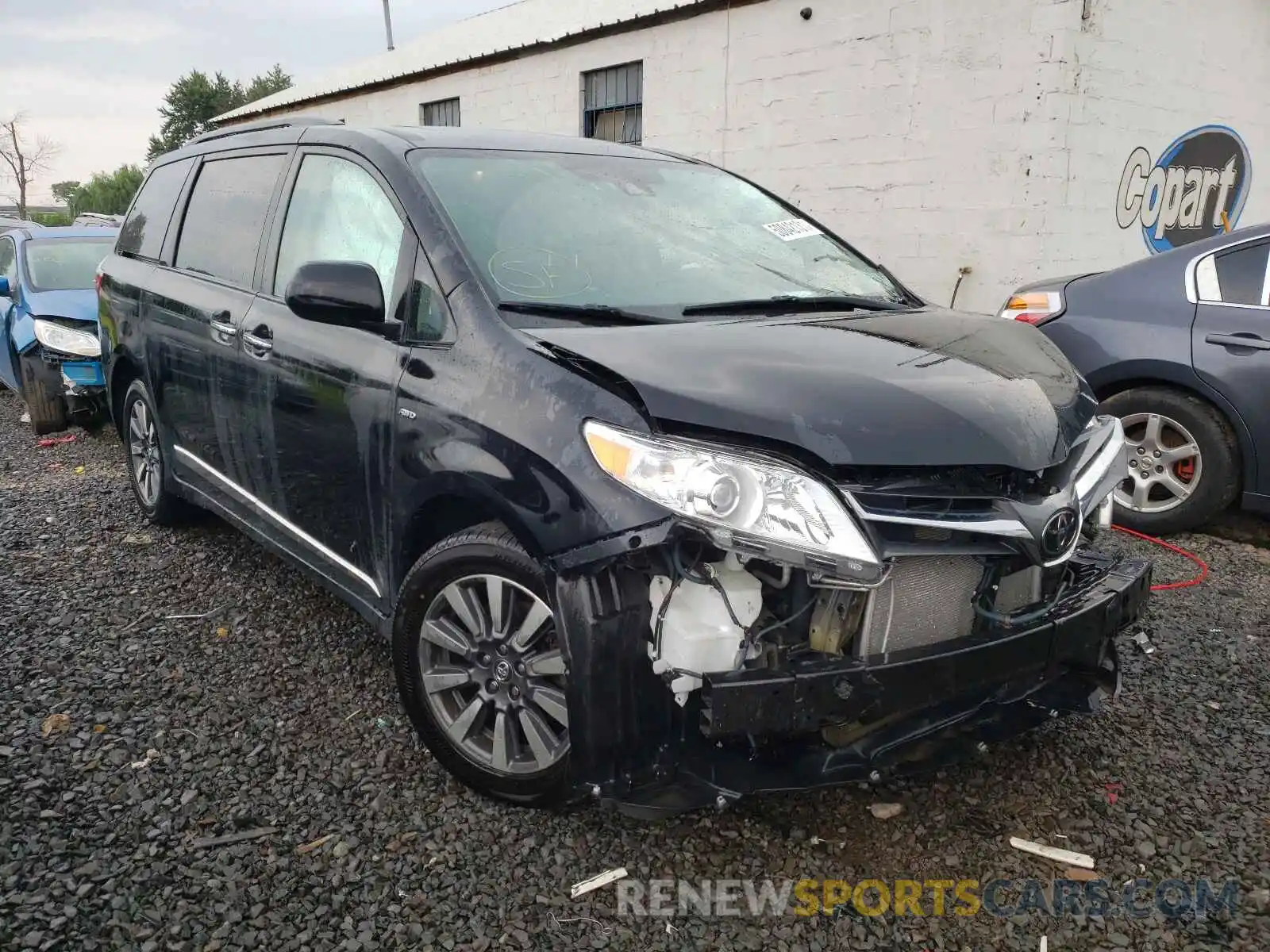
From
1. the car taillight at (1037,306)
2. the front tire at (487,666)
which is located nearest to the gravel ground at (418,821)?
the front tire at (487,666)

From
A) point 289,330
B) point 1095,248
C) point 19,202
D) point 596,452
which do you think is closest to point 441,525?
point 596,452

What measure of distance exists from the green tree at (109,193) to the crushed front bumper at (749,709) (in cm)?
4404

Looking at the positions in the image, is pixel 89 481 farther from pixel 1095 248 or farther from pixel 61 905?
pixel 1095 248

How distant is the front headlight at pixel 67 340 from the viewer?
22.4 feet

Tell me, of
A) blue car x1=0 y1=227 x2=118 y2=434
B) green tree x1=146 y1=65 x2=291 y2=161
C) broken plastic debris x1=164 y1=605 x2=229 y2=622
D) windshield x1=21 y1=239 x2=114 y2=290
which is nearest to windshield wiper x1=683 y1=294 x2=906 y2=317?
broken plastic debris x1=164 y1=605 x2=229 y2=622

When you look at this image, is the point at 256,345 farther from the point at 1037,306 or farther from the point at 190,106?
the point at 190,106

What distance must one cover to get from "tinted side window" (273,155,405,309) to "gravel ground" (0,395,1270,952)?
138 centimetres

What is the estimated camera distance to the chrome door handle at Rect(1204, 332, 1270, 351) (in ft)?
14.5

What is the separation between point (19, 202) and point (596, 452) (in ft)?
189

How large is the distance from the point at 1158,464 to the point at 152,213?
17.0ft

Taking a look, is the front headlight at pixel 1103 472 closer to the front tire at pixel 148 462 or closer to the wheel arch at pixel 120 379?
the front tire at pixel 148 462

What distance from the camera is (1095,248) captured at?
8188 mm

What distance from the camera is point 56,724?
2.94 m

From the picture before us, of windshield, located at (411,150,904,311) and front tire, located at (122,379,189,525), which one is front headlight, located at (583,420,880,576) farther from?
front tire, located at (122,379,189,525)
